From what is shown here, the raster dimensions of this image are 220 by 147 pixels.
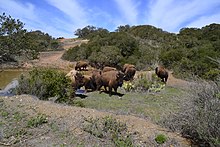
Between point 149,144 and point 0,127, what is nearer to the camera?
Result: point 149,144

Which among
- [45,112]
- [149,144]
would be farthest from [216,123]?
[45,112]

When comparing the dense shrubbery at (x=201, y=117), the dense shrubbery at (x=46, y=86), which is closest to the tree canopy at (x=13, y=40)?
the dense shrubbery at (x=46, y=86)

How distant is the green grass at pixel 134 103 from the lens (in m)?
9.88

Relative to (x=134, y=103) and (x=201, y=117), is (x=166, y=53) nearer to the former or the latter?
(x=134, y=103)

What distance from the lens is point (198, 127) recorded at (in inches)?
215

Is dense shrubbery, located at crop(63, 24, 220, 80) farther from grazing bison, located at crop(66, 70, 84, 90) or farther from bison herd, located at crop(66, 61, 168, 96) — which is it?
grazing bison, located at crop(66, 70, 84, 90)

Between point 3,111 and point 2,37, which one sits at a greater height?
point 2,37

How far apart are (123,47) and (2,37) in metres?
24.7

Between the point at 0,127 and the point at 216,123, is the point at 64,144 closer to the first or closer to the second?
the point at 0,127

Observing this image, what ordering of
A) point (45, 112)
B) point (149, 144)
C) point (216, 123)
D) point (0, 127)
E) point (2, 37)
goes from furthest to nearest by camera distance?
1. point (2, 37)
2. point (45, 112)
3. point (0, 127)
4. point (149, 144)
5. point (216, 123)

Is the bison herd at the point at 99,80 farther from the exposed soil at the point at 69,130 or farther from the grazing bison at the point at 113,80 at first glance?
the exposed soil at the point at 69,130

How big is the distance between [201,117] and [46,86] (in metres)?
6.32

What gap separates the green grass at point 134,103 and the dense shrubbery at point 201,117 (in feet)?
8.72

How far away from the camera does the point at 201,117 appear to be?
5.53m
